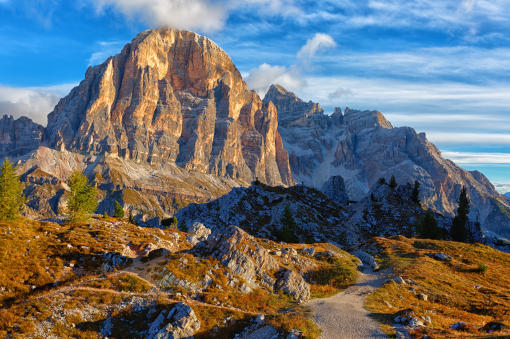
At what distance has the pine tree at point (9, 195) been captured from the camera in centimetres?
5150

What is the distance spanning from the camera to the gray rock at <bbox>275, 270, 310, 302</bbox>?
126 feet

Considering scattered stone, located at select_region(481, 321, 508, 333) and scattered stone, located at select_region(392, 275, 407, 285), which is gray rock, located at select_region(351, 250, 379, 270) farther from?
scattered stone, located at select_region(481, 321, 508, 333)

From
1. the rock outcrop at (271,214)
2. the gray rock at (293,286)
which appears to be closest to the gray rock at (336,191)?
the rock outcrop at (271,214)

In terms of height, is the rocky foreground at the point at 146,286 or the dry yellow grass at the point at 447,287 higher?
the rocky foreground at the point at 146,286

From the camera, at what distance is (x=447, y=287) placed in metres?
45.9


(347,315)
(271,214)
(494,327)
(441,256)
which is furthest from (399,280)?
(271,214)

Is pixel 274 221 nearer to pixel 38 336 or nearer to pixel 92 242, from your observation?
pixel 92 242

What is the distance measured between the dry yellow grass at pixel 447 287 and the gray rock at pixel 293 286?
282 inches

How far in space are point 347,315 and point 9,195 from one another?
179ft

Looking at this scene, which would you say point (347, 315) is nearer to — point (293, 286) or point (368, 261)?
point (293, 286)

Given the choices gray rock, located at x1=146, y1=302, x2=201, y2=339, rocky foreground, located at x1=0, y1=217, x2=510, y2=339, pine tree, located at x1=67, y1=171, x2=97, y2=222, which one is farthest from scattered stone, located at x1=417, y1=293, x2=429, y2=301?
pine tree, located at x1=67, y1=171, x2=97, y2=222

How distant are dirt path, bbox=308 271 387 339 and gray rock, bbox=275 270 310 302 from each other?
148 cm

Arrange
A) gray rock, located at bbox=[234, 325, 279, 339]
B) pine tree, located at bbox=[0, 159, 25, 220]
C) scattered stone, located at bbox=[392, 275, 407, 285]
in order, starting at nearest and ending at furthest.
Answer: gray rock, located at bbox=[234, 325, 279, 339]
scattered stone, located at bbox=[392, 275, 407, 285]
pine tree, located at bbox=[0, 159, 25, 220]

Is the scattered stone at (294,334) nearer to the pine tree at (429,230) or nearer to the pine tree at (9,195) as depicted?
the pine tree at (9,195)
